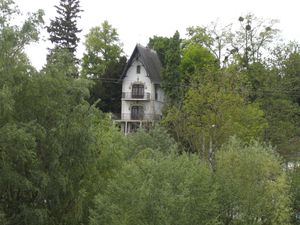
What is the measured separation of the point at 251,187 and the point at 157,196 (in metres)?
7.33

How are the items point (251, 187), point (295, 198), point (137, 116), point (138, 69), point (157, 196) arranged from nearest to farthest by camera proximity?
point (157, 196) < point (251, 187) < point (295, 198) < point (137, 116) < point (138, 69)

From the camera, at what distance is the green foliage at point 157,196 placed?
2044 cm

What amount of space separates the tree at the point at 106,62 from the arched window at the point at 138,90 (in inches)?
78.7

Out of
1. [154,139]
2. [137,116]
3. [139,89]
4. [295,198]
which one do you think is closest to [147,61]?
[139,89]

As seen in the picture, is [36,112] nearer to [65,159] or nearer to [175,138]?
[65,159]

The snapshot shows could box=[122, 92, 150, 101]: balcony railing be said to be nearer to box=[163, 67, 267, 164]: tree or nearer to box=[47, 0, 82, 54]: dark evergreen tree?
box=[47, 0, 82, 54]: dark evergreen tree

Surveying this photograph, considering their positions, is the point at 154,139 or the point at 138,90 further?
the point at 138,90

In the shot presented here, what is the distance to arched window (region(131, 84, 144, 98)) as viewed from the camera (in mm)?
64625

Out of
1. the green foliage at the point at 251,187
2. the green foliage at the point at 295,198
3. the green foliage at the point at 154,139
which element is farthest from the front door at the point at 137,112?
the green foliage at the point at 251,187

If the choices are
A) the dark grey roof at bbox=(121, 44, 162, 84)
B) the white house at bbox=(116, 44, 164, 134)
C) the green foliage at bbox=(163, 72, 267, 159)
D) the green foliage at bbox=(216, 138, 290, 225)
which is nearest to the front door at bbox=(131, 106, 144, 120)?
the white house at bbox=(116, 44, 164, 134)

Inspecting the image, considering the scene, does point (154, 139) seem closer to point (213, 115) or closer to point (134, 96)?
point (213, 115)

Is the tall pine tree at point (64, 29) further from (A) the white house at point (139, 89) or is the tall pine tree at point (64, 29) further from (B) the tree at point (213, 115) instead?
(B) the tree at point (213, 115)

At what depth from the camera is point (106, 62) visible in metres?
67.2

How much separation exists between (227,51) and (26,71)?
37.4 m
